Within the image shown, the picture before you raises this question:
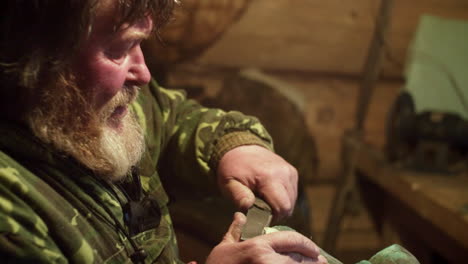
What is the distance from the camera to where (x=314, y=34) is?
1.89m

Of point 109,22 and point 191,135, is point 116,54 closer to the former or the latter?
point 109,22

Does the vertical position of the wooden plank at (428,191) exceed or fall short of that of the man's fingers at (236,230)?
it falls short

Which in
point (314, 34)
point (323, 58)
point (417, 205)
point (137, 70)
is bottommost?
point (417, 205)

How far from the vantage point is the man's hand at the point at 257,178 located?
2.62 ft

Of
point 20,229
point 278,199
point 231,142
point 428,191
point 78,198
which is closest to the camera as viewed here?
point 20,229

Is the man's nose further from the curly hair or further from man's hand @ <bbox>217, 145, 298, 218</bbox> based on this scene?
man's hand @ <bbox>217, 145, 298, 218</bbox>

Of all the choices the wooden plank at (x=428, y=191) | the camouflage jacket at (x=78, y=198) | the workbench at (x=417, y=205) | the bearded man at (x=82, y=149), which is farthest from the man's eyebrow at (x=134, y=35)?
the wooden plank at (x=428, y=191)

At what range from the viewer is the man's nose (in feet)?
2.13

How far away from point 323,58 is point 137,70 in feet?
4.57

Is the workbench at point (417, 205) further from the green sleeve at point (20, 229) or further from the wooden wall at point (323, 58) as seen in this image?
the green sleeve at point (20, 229)

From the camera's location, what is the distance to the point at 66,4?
540mm

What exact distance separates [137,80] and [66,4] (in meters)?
0.15

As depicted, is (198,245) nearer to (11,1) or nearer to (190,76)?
(11,1)

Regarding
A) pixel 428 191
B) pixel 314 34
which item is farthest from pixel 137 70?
pixel 314 34
